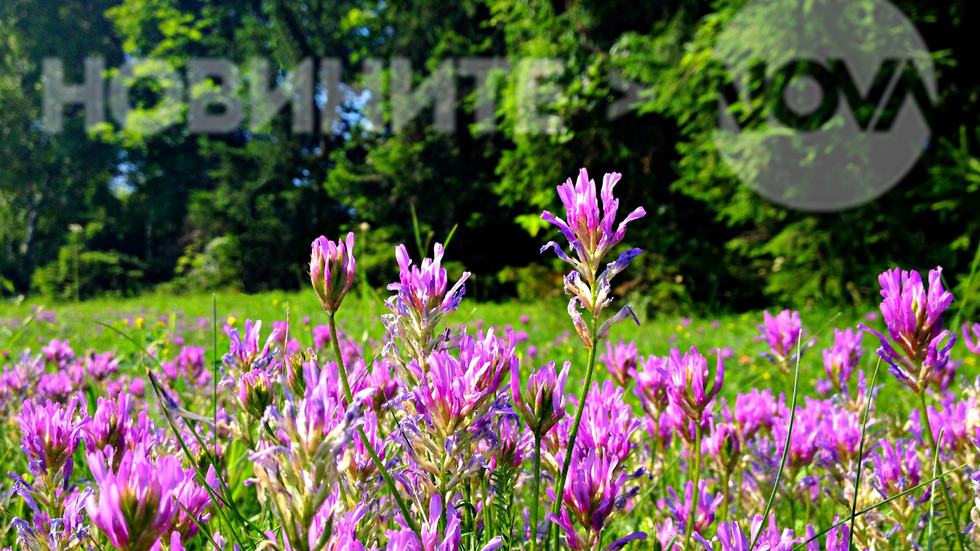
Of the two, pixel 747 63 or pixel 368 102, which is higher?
pixel 368 102

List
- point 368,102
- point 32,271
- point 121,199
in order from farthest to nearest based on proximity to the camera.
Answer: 1. point 121,199
2. point 32,271
3. point 368,102

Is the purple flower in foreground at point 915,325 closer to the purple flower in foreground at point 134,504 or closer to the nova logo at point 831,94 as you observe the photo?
the purple flower in foreground at point 134,504

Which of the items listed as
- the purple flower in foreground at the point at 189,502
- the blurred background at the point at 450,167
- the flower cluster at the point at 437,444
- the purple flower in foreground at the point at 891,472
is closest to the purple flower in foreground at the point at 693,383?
the flower cluster at the point at 437,444

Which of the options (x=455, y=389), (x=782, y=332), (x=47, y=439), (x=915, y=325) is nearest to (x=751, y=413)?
(x=782, y=332)

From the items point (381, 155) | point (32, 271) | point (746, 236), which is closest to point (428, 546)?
point (746, 236)

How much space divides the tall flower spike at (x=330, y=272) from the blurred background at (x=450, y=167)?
556 mm

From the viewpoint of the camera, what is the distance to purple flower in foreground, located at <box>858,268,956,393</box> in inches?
35.0

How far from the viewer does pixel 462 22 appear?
60.8 feet

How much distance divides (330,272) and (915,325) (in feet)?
2.89

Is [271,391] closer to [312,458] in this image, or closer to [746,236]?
[312,458]

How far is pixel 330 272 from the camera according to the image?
807 mm

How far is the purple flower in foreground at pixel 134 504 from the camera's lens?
53cm

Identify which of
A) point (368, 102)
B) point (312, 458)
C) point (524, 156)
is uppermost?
point (368, 102)

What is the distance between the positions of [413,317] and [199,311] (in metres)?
11.9
